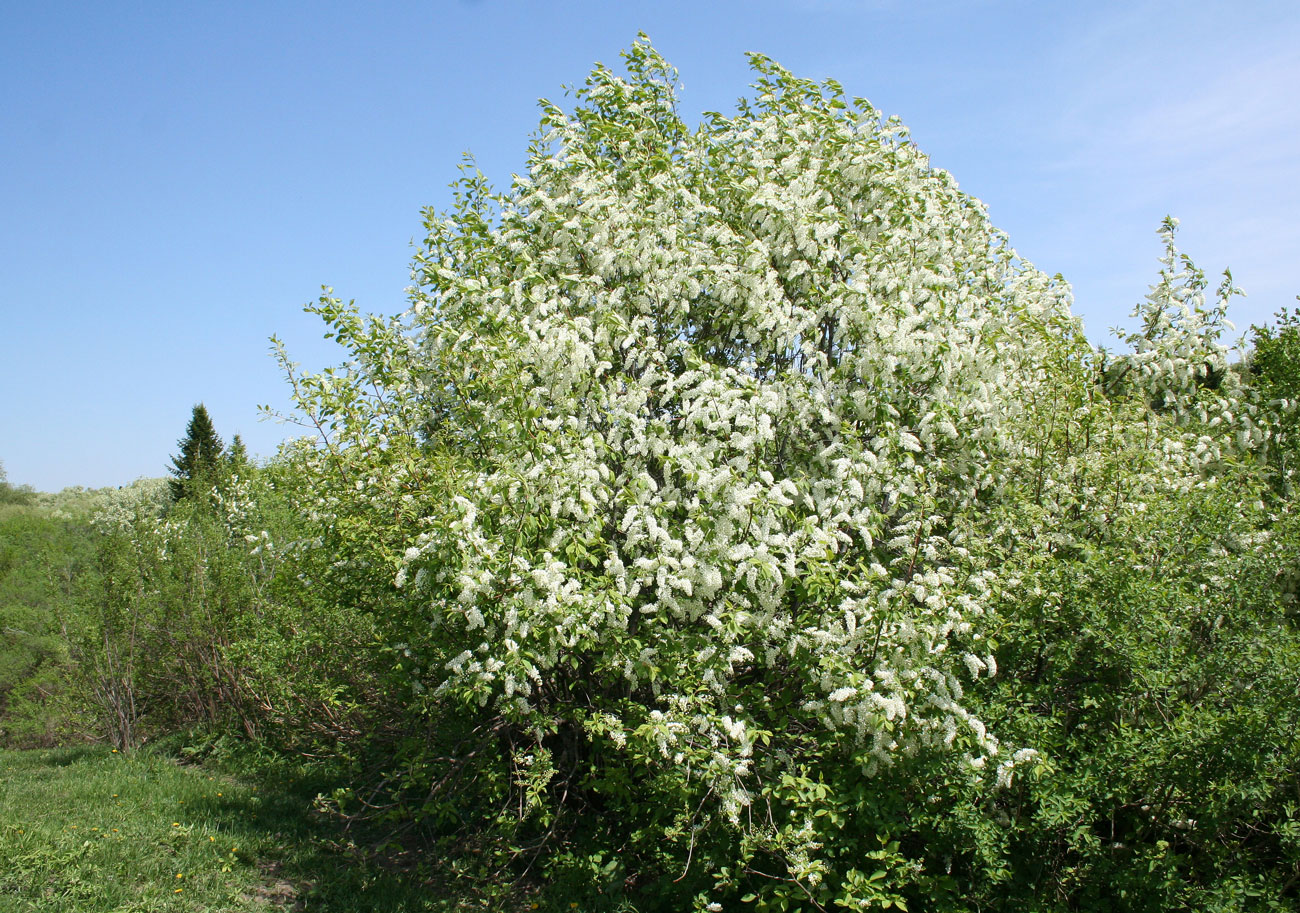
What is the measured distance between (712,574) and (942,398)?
214cm

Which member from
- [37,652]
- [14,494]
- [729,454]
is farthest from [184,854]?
[14,494]

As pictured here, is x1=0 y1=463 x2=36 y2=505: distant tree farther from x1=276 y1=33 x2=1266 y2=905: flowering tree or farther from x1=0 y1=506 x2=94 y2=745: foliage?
x1=276 y1=33 x2=1266 y2=905: flowering tree

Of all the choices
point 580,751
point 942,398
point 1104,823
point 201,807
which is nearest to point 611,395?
point 942,398

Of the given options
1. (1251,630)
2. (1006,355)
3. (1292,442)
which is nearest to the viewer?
(1251,630)

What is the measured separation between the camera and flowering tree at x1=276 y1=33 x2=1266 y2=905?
14.4ft

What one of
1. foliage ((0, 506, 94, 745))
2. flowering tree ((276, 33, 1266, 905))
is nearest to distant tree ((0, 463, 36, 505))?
foliage ((0, 506, 94, 745))

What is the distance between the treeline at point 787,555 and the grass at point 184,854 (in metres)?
0.50

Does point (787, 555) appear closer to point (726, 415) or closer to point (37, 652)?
point (726, 415)

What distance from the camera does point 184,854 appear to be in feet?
19.1

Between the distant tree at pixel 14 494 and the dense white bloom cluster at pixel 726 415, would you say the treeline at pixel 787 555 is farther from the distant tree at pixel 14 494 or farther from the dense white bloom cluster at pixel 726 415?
the distant tree at pixel 14 494

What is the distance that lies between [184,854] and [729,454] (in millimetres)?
4760

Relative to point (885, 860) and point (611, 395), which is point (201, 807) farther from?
point (885, 860)

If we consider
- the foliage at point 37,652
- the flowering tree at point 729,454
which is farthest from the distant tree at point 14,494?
the flowering tree at point 729,454

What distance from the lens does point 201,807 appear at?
6879mm
